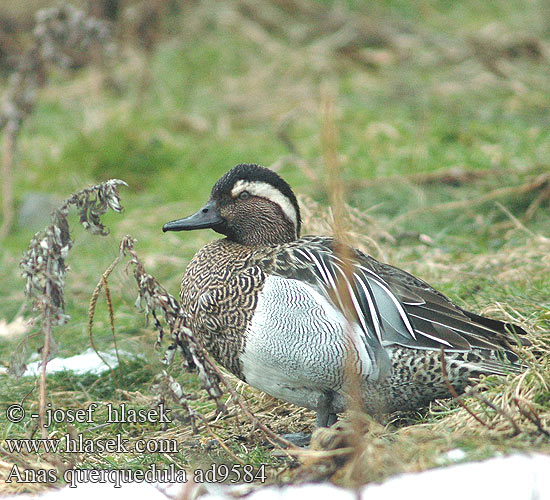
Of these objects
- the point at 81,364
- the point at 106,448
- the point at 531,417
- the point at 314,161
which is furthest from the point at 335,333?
the point at 314,161

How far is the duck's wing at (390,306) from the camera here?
3.21 meters

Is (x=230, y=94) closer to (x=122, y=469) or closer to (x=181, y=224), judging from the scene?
(x=181, y=224)

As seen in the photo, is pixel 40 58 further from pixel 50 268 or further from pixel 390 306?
pixel 390 306

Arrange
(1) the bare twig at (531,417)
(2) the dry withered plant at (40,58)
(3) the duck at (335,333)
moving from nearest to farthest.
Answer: (1) the bare twig at (531,417)
(3) the duck at (335,333)
(2) the dry withered plant at (40,58)

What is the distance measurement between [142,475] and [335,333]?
85cm

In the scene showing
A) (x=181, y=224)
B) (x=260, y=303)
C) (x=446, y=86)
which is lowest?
(x=260, y=303)

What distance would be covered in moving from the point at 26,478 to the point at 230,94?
691 cm

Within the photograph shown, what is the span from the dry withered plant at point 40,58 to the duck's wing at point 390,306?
11.9 ft

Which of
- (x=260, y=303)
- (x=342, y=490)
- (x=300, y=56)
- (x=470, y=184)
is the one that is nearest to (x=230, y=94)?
(x=300, y=56)

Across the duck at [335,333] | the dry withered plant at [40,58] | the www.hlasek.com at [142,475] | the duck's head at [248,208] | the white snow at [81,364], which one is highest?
the dry withered plant at [40,58]

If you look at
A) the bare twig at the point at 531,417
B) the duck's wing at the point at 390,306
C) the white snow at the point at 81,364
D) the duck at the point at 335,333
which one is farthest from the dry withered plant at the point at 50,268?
the bare twig at the point at 531,417

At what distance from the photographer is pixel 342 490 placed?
8.45 feet

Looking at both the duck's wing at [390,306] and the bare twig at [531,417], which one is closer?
the bare twig at [531,417]

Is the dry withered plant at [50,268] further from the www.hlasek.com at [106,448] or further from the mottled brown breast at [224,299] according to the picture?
the mottled brown breast at [224,299]
